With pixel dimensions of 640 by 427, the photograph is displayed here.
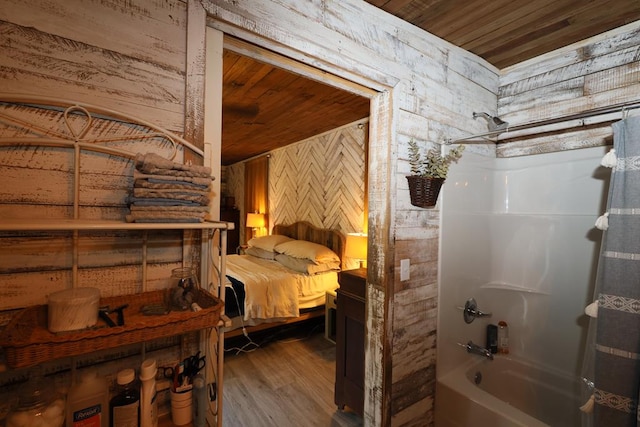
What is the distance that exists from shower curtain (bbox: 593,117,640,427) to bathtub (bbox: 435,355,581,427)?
1.12ft

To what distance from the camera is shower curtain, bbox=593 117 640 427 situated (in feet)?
4.06

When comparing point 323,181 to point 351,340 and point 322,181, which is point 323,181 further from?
point 351,340

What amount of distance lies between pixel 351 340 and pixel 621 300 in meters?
1.50

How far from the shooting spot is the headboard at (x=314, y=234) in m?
3.72

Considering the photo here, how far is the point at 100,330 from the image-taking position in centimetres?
68

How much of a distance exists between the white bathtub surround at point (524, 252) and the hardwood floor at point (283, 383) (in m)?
1.08

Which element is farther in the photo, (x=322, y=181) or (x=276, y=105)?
(x=322, y=181)

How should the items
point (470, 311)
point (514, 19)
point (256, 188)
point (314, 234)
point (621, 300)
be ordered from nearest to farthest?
point (621, 300) → point (514, 19) → point (470, 311) → point (314, 234) → point (256, 188)

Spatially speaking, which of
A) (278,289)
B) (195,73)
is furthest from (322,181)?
(195,73)

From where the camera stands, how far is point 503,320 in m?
2.12

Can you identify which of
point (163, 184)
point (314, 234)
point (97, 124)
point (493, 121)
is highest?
point (493, 121)

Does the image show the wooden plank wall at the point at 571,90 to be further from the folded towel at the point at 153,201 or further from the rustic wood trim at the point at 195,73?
the folded towel at the point at 153,201

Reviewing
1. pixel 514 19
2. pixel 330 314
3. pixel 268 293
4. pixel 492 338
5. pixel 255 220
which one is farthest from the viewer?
pixel 255 220

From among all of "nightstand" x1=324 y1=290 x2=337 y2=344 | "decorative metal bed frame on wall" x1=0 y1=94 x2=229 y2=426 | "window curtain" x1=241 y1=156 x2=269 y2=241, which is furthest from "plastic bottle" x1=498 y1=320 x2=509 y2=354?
"window curtain" x1=241 y1=156 x2=269 y2=241
